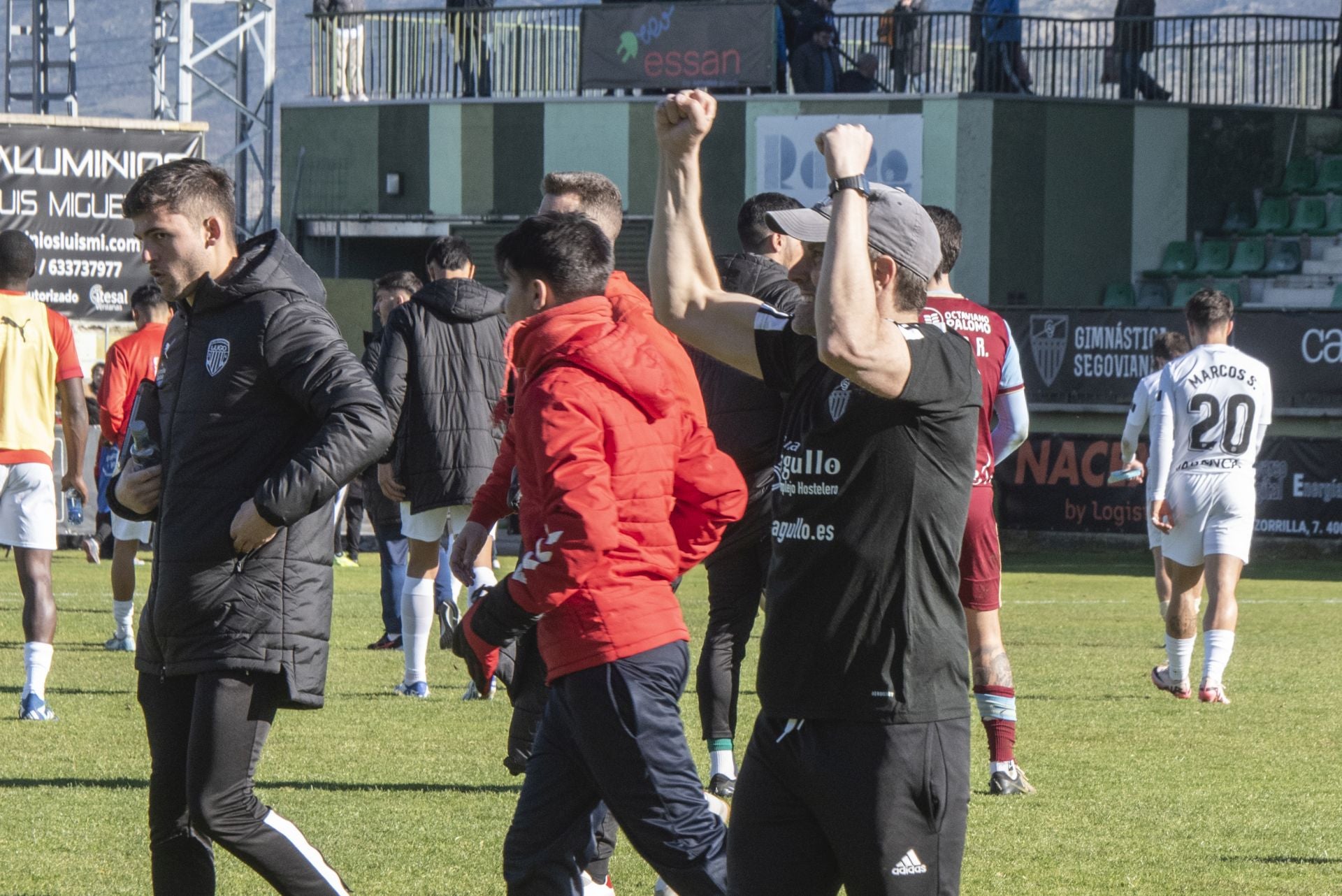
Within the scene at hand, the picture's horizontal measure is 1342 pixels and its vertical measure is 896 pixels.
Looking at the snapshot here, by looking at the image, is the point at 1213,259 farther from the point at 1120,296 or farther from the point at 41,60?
the point at 41,60

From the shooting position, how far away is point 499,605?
4.36 m

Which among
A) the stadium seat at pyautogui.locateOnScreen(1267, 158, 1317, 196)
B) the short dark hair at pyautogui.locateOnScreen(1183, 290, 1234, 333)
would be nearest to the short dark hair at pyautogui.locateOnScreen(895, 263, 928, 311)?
the short dark hair at pyautogui.locateOnScreen(1183, 290, 1234, 333)

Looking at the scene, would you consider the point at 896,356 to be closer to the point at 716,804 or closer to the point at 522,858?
the point at 522,858

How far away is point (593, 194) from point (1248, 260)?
21397 millimetres

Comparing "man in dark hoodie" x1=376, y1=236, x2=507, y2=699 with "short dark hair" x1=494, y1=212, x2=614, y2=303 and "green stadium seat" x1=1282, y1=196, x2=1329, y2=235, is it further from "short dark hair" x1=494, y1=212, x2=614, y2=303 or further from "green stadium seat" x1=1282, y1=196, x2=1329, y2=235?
"green stadium seat" x1=1282, y1=196, x2=1329, y2=235

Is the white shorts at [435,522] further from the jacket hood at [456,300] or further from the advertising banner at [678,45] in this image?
the advertising banner at [678,45]

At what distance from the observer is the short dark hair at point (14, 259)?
29.3 ft

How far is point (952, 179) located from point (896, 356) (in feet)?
72.7

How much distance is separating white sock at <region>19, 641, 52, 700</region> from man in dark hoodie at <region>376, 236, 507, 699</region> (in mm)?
1719

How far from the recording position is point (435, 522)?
9.57 metres

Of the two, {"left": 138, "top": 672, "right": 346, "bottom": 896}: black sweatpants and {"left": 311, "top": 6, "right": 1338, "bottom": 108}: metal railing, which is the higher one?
{"left": 311, "top": 6, "right": 1338, "bottom": 108}: metal railing

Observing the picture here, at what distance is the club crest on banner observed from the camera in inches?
883

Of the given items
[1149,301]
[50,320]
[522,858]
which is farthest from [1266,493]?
[522,858]

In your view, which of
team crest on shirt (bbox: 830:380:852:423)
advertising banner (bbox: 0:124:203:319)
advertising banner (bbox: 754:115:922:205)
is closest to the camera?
team crest on shirt (bbox: 830:380:852:423)
